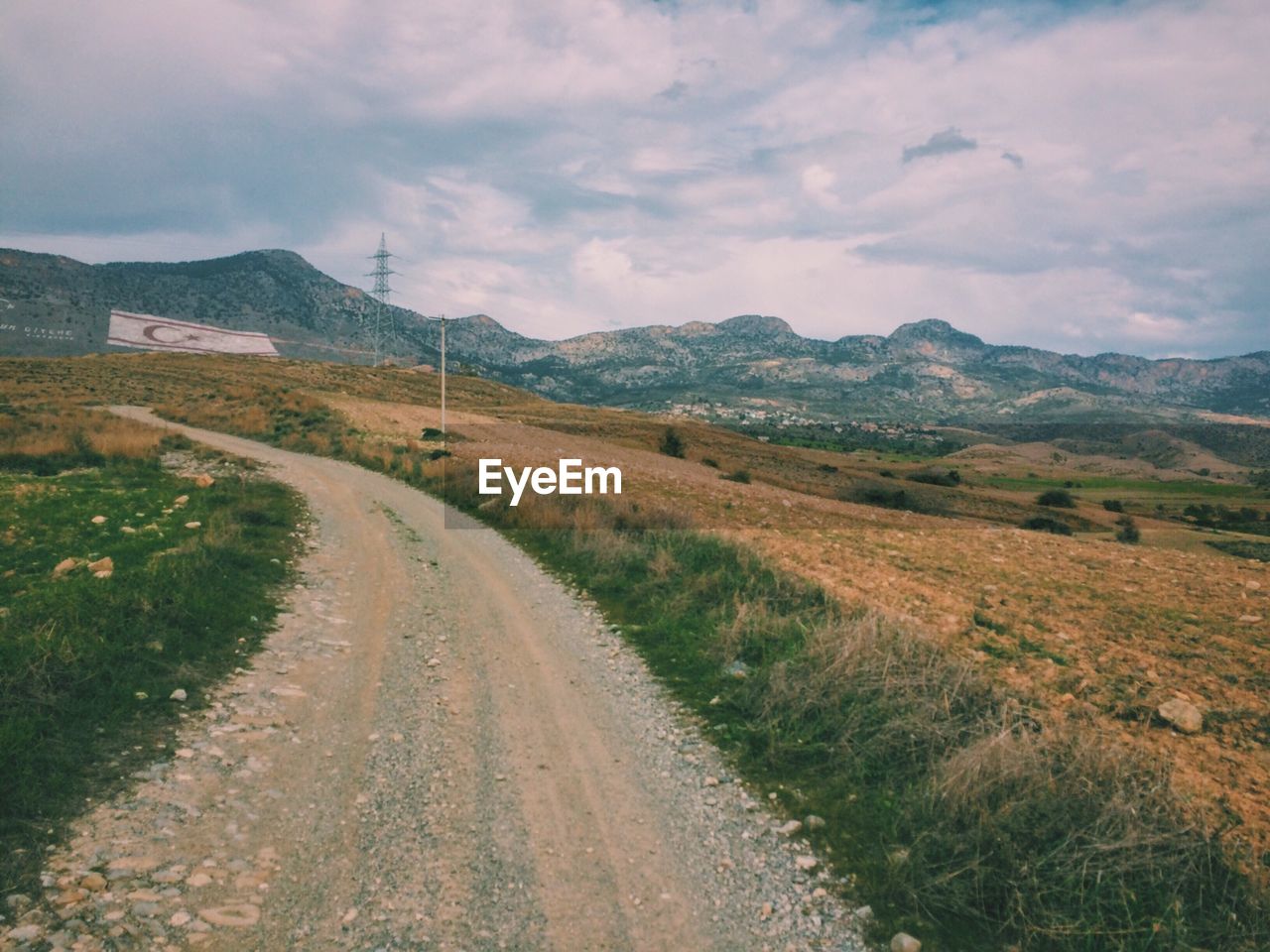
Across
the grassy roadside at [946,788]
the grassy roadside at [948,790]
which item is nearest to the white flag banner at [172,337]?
the grassy roadside at [946,788]

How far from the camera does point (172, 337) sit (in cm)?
13212

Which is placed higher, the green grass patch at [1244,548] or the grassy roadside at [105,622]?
the grassy roadside at [105,622]

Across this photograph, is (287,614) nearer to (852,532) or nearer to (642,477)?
(852,532)

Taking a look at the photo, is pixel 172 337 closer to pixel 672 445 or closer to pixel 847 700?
pixel 672 445

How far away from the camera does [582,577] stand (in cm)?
1396

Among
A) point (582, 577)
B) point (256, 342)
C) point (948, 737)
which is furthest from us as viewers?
point (256, 342)

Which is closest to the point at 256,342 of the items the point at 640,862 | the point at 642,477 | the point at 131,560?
the point at 642,477

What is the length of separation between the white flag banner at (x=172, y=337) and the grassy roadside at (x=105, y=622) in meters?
127

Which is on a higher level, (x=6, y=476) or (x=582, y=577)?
(x=6, y=476)

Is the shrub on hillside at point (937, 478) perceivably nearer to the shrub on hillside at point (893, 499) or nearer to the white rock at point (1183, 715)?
the shrub on hillside at point (893, 499)

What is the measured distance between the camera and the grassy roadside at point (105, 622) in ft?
17.6

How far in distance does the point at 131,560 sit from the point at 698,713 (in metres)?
9.70

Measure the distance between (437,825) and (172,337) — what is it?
16138 centimetres

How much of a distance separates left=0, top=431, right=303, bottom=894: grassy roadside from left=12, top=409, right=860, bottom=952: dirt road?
426mm
